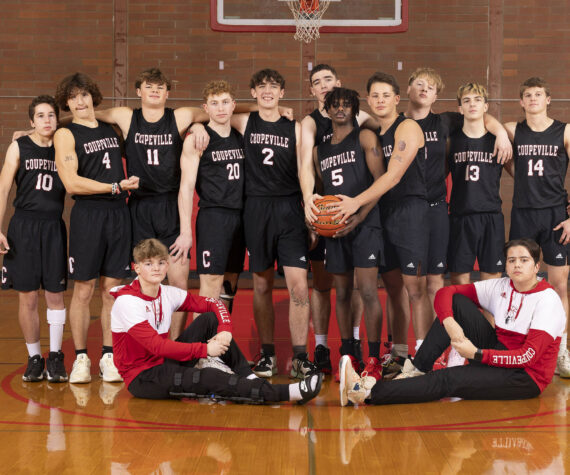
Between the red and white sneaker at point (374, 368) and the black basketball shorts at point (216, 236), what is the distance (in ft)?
4.00

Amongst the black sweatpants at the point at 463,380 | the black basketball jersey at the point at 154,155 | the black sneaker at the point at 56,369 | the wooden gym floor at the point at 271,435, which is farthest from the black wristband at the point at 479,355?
the black sneaker at the point at 56,369

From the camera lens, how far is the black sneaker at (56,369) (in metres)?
5.11

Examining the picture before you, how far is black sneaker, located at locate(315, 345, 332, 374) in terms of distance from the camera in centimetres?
536

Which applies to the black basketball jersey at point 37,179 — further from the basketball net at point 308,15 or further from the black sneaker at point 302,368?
the basketball net at point 308,15

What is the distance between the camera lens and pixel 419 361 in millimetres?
4680

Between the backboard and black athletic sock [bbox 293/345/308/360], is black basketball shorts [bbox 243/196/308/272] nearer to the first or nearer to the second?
black athletic sock [bbox 293/345/308/360]

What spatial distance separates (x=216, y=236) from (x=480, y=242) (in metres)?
1.91

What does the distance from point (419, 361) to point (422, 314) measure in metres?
0.65

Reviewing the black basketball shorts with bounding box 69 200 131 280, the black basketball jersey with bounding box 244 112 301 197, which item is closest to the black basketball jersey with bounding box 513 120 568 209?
the black basketball jersey with bounding box 244 112 301 197

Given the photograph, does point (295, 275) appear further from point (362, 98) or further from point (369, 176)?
point (362, 98)

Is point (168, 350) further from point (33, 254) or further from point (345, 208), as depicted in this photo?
point (345, 208)

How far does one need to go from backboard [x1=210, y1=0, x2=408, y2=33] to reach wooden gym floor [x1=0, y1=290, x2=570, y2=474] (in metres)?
6.40

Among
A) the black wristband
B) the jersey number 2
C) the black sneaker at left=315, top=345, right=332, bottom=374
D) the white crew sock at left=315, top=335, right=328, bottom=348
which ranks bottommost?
the black sneaker at left=315, top=345, right=332, bottom=374

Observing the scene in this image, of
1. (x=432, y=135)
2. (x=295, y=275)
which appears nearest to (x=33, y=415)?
(x=295, y=275)
